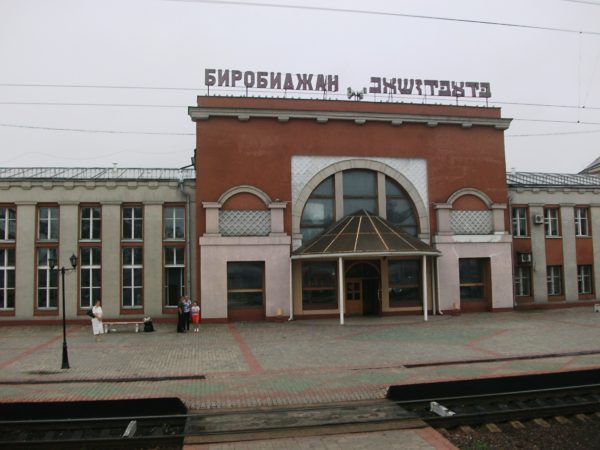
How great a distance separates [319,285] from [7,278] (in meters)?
14.6

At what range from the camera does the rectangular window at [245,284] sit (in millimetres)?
24688

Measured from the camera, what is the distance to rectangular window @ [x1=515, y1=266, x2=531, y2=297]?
29.0m

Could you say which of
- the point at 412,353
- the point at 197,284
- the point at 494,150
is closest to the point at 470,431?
the point at 412,353

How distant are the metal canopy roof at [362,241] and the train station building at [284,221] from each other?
3.6 inches

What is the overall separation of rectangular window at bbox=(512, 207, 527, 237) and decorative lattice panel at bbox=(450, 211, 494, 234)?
2.78 metres

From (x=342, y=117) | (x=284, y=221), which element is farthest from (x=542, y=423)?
(x=342, y=117)

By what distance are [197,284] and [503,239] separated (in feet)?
50.7

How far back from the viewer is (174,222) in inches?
1025

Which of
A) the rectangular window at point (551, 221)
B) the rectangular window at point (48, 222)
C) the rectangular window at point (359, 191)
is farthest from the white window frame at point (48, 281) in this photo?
the rectangular window at point (551, 221)

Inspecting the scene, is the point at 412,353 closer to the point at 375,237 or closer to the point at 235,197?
the point at 375,237

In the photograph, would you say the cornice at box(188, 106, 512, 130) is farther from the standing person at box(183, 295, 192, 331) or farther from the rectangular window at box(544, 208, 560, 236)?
the standing person at box(183, 295, 192, 331)

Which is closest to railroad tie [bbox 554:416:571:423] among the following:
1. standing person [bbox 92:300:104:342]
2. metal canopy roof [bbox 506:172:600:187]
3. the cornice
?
standing person [bbox 92:300:104:342]

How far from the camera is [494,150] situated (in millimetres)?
27797

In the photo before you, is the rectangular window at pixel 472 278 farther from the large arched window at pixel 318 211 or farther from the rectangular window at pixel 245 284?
the rectangular window at pixel 245 284
